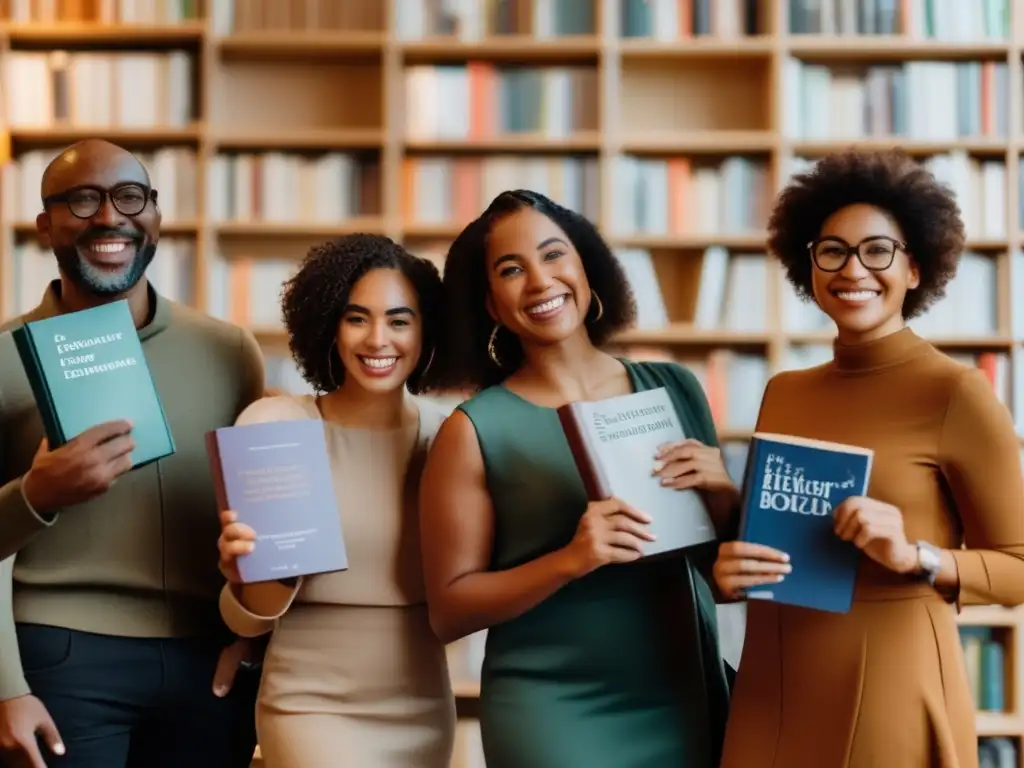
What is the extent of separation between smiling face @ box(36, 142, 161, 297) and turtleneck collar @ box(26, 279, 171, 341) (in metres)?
0.07

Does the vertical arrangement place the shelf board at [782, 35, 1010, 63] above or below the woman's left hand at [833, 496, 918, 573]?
above

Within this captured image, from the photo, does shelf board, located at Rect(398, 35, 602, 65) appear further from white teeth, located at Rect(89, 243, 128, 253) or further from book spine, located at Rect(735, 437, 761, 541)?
book spine, located at Rect(735, 437, 761, 541)

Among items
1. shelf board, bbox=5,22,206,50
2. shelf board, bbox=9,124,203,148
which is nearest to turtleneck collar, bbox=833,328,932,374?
shelf board, bbox=9,124,203,148

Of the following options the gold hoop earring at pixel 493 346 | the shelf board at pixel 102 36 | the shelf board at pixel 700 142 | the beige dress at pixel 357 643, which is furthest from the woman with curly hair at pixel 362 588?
the shelf board at pixel 102 36

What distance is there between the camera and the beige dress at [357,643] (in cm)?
156

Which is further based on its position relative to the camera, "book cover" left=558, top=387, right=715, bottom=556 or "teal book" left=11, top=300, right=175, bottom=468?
"teal book" left=11, top=300, right=175, bottom=468

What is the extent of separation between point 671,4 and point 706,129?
465 millimetres

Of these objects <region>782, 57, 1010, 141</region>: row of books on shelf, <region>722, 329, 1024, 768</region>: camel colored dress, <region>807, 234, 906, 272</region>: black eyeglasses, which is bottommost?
<region>722, 329, 1024, 768</region>: camel colored dress

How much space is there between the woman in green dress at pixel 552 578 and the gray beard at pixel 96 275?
0.60 m

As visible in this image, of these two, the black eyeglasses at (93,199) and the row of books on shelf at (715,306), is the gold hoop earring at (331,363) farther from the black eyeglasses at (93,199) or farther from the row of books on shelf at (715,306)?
the row of books on shelf at (715,306)

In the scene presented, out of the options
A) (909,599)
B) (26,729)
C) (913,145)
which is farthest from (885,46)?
(26,729)

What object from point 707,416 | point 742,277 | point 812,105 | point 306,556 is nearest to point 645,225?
point 742,277

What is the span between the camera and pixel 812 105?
3.73m

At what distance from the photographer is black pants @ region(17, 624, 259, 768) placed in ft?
5.53
